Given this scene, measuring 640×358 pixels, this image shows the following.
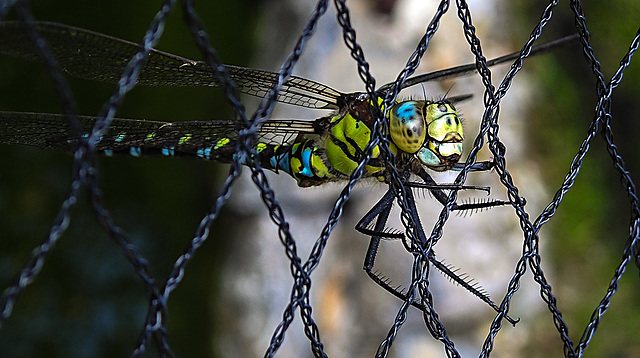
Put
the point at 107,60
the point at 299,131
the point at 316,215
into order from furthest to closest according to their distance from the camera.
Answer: the point at 316,215, the point at 299,131, the point at 107,60

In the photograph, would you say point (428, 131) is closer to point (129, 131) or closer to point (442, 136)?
point (442, 136)

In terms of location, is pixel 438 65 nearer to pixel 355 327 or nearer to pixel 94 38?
pixel 355 327

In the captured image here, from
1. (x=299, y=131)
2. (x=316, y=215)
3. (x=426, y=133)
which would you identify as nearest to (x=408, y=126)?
(x=426, y=133)


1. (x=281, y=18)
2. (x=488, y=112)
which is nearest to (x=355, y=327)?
(x=281, y=18)

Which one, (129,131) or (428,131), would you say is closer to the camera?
(428,131)

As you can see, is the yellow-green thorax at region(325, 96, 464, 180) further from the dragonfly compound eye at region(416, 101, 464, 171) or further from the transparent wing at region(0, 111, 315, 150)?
Result: the transparent wing at region(0, 111, 315, 150)

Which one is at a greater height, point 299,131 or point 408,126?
point 299,131

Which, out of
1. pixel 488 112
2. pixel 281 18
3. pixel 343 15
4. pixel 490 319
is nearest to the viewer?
pixel 343 15
